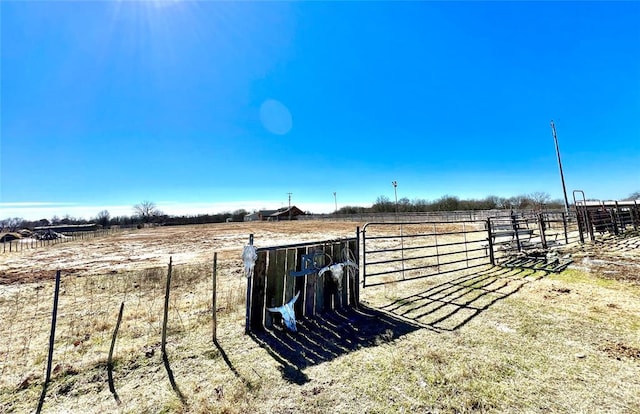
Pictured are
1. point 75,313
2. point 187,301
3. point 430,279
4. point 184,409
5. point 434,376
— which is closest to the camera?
point 184,409

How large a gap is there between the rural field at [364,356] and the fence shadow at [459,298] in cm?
4

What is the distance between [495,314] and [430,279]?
8.07ft

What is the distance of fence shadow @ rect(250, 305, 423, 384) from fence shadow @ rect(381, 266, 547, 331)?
0.42 meters

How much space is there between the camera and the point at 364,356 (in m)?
3.33

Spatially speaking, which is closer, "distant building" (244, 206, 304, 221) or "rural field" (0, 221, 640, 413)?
"rural field" (0, 221, 640, 413)

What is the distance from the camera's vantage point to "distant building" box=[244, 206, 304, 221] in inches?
2931

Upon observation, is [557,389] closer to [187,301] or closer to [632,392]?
[632,392]

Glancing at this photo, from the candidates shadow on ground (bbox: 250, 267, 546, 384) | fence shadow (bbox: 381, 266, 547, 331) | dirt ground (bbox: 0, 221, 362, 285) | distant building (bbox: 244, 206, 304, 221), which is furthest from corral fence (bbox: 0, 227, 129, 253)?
distant building (bbox: 244, 206, 304, 221)

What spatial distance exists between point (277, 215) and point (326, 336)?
7110 centimetres

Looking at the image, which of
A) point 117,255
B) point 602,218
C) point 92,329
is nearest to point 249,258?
point 92,329

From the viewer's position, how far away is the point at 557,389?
103 inches

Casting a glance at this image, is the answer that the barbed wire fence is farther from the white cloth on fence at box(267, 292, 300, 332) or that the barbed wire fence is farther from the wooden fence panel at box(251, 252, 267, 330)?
the white cloth on fence at box(267, 292, 300, 332)

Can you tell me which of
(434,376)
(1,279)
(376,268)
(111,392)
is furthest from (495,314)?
(1,279)

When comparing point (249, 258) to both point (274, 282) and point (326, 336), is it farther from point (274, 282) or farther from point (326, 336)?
point (326, 336)
